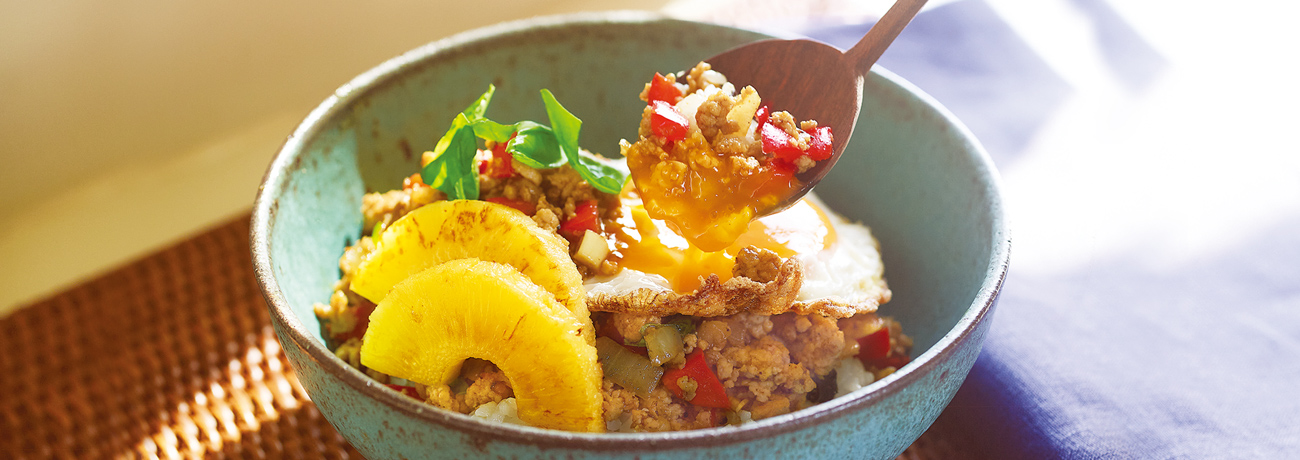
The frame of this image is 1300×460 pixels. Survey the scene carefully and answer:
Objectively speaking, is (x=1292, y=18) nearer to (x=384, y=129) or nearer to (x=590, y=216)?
(x=590, y=216)

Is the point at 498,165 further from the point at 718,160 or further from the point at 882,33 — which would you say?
the point at 882,33

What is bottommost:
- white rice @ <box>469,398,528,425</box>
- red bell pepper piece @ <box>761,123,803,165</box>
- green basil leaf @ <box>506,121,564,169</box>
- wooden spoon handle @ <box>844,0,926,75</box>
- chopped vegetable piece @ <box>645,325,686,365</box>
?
white rice @ <box>469,398,528,425</box>

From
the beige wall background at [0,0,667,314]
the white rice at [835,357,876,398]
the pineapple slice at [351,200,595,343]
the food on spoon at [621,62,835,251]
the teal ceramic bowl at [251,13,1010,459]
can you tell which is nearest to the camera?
the teal ceramic bowl at [251,13,1010,459]

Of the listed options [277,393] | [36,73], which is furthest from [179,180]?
[277,393]

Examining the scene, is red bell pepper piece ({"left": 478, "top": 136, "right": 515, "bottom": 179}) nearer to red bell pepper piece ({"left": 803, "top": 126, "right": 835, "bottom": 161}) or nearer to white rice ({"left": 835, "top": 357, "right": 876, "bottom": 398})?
red bell pepper piece ({"left": 803, "top": 126, "right": 835, "bottom": 161})

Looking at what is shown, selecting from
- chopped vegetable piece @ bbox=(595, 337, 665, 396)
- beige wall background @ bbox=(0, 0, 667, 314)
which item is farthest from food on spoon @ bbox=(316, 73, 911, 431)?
beige wall background @ bbox=(0, 0, 667, 314)

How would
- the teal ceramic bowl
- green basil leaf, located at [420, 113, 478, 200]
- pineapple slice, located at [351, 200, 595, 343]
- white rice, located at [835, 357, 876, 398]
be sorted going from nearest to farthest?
the teal ceramic bowl
pineapple slice, located at [351, 200, 595, 343]
green basil leaf, located at [420, 113, 478, 200]
white rice, located at [835, 357, 876, 398]

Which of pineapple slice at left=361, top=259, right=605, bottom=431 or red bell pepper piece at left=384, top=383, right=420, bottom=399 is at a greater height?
pineapple slice at left=361, top=259, right=605, bottom=431
